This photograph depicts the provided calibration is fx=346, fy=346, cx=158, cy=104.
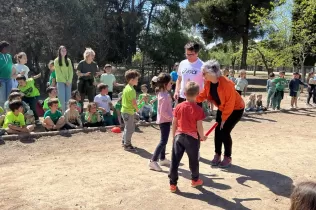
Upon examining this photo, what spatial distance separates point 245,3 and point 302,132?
22.8 meters

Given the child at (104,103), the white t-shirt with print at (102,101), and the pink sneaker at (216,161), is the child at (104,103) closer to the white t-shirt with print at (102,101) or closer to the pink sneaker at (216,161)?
the white t-shirt with print at (102,101)

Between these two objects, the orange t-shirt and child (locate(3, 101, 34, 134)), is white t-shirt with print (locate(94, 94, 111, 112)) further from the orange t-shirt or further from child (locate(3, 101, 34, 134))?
the orange t-shirt

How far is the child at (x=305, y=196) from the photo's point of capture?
1.75 meters

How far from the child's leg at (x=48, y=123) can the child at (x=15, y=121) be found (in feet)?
1.35

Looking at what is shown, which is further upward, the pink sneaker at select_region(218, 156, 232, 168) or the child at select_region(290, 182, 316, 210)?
the child at select_region(290, 182, 316, 210)

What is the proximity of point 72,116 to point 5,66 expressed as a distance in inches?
77.1

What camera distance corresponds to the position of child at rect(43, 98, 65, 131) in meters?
7.50

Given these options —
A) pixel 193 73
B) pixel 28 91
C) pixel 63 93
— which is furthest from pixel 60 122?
pixel 193 73

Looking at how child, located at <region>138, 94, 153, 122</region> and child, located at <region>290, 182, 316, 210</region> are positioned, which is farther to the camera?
child, located at <region>138, 94, 153, 122</region>

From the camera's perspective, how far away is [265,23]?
79.7ft

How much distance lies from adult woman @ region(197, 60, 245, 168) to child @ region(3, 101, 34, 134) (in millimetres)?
3811

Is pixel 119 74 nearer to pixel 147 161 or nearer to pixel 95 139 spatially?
pixel 95 139

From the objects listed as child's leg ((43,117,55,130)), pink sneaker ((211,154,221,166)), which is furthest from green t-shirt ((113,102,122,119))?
pink sneaker ((211,154,221,166))

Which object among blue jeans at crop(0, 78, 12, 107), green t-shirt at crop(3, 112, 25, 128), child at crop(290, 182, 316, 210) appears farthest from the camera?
blue jeans at crop(0, 78, 12, 107)
